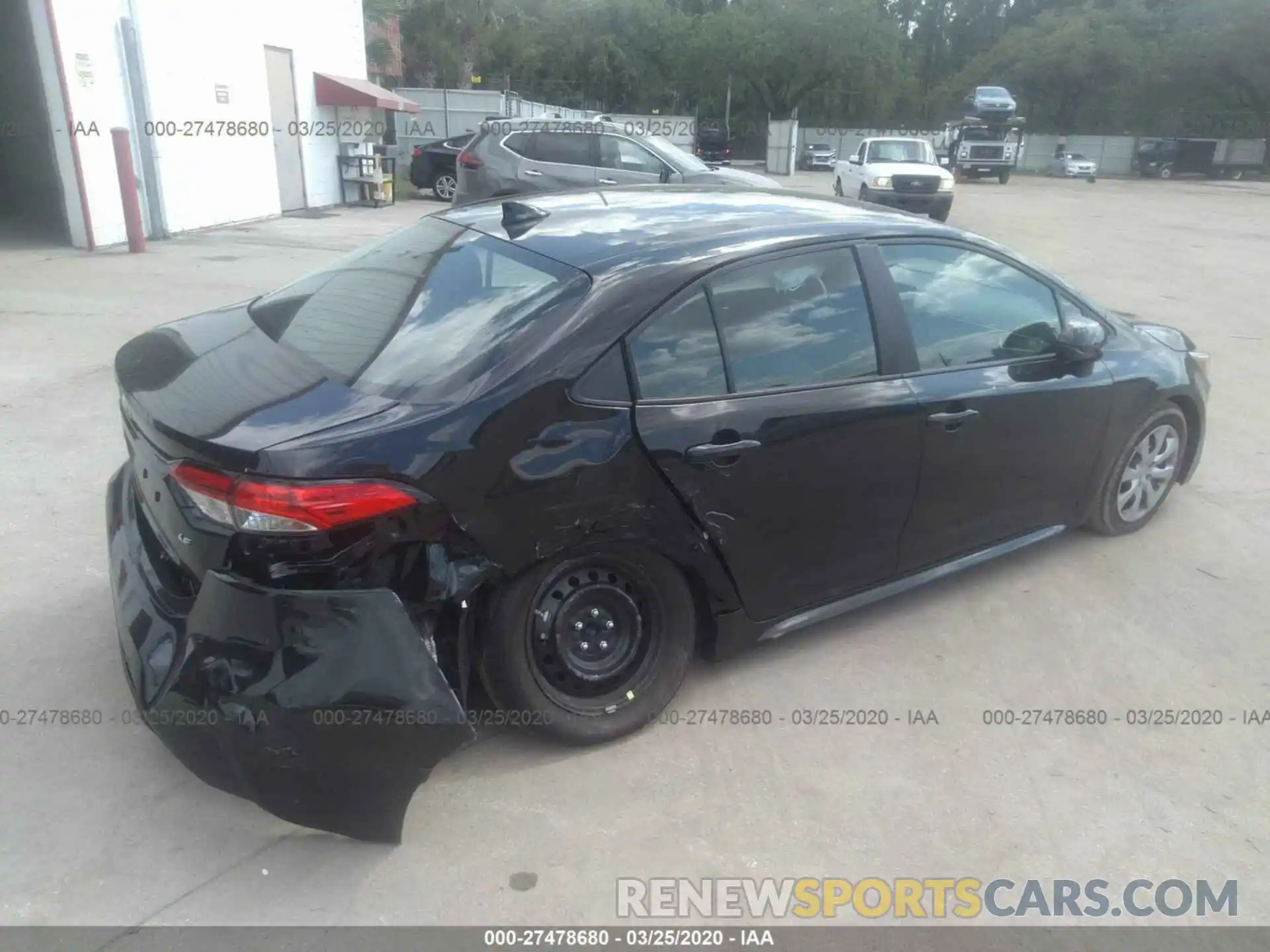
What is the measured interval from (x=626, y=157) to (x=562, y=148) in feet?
3.30

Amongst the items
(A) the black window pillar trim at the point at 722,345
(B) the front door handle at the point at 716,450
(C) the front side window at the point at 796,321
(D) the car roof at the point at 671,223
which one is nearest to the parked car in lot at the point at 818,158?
(D) the car roof at the point at 671,223

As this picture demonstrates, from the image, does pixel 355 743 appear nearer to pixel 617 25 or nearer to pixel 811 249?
pixel 811 249

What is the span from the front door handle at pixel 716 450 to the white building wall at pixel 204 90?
37.2ft

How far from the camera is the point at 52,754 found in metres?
2.98

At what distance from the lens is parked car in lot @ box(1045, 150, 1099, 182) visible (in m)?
42.2

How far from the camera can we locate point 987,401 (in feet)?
12.0

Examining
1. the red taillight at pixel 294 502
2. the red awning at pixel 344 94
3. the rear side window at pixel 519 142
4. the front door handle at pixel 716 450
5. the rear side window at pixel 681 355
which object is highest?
the red awning at pixel 344 94

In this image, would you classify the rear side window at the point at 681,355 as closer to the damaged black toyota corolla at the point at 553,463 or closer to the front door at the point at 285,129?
the damaged black toyota corolla at the point at 553,463

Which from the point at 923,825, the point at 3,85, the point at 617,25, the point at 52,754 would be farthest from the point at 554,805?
the point at 617,25

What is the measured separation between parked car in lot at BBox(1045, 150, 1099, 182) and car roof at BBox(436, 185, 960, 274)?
43.6 metres

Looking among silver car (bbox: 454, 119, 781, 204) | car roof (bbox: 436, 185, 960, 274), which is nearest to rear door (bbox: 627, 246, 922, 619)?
car roof (bbox: 436, 185, 960, 274)

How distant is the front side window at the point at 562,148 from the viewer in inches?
539

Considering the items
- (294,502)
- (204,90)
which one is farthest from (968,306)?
(204,90)
